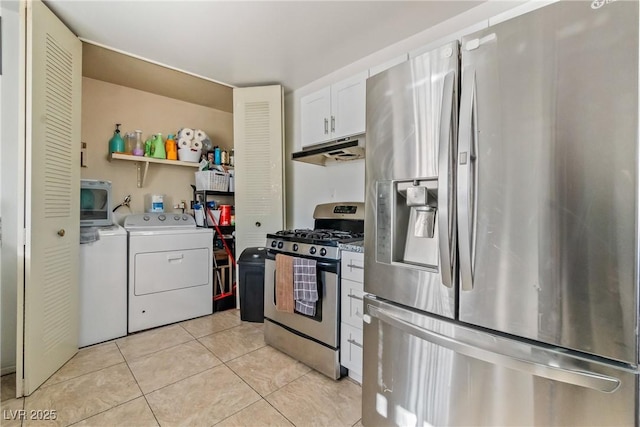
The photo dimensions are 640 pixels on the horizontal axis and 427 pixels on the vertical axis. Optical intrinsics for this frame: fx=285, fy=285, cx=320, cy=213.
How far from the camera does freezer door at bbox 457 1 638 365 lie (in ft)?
2.48

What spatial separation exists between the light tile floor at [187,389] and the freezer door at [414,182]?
2.66 feet

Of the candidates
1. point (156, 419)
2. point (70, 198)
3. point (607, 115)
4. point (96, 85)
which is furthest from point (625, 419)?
point (96, 85)

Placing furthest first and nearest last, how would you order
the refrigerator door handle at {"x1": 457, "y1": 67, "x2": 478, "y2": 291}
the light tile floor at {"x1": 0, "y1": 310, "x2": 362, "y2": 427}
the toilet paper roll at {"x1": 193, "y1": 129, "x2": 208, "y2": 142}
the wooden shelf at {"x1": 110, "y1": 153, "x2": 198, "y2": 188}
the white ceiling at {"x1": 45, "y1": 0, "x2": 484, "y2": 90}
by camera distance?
1. the toilet paper roll at {"x1": 193, "y1": 129, "x2": 208, "y2": 142}
2. the wooden shelf at {"x1": 110, "y1": 153, "x2": 198, "y2": 188}
3. the white ceiling at {"x1": 45, "y1": 0, "x2": 484, "y2": 90}
4. the light tile floor at {"x1": 0, "y1": 310, "x2": 362, "y2": 427}
5. the refrigerator door handle at {"x1": 457, "y1": 67, "x2": 478, "y2": 291}

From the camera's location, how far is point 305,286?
73.3 inches

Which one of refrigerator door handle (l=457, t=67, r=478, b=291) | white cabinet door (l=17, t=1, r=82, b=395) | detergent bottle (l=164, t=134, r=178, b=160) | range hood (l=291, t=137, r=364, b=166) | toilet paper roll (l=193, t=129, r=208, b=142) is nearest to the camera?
refrigerator door handle (l=457, t=67, r=478, b=291)

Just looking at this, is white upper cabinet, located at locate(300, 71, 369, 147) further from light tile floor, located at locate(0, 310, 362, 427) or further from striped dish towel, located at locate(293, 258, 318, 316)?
light tile floor, located at locate(0, 310, 362, 427)

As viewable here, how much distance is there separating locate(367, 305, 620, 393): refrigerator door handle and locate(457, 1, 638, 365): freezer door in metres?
0.07

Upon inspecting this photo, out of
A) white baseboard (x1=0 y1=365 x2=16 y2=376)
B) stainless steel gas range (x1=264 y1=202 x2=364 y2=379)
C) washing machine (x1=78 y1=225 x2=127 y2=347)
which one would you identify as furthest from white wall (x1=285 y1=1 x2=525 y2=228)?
white baseboard (x1=0 y1=365 x2=16 y2=376)

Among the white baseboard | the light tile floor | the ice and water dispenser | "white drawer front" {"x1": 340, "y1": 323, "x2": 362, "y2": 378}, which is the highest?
the ice and water dispenser

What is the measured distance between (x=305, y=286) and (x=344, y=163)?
4.21 feet

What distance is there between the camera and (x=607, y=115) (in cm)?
78

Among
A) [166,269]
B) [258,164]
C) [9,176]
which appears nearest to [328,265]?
[258,164]

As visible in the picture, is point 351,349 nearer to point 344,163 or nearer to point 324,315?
point 324,315

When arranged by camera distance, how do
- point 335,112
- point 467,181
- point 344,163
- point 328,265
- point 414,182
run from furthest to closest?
1. point 344,163
2. point 335,112
3. point 328,265
4. point 414,182
5. point 467,181
